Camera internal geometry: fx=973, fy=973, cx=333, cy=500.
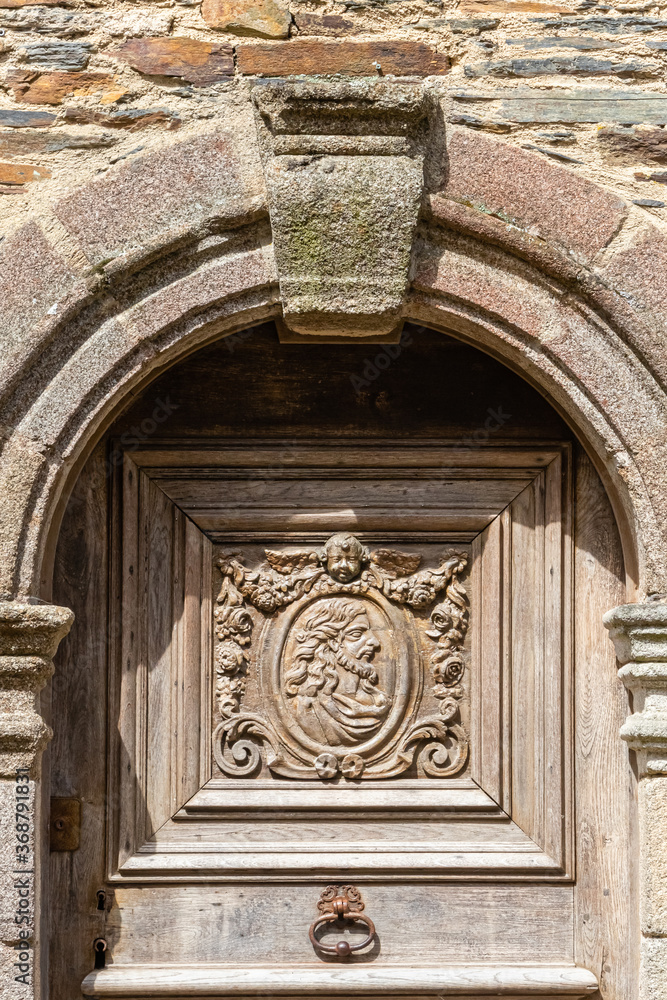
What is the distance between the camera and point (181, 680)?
93.7 inches

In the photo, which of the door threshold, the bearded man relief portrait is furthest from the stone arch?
the door threshold

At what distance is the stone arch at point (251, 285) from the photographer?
2068 millimetres

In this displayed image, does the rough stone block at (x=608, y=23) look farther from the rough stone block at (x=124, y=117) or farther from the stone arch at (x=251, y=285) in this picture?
the rough stone block at (x=124, y=117)

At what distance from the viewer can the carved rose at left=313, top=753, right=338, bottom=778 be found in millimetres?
2363

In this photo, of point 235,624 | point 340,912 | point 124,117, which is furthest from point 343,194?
point 340,912

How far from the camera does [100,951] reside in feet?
7.57

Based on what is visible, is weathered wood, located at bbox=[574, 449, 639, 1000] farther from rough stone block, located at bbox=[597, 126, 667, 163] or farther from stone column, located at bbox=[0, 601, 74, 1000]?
stone column, located at bbox=[0, 601, 74, 1000]

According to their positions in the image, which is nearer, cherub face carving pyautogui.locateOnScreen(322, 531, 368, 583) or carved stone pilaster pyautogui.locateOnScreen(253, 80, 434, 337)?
carved stone pilaster pyautogui.locateOnScreen(253, 80, 434, 337)

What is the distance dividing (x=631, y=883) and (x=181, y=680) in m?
1.17

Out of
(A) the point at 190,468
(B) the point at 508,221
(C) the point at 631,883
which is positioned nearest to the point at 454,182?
(B) the point at 508,221

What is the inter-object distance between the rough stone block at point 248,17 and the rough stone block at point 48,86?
0.29 m

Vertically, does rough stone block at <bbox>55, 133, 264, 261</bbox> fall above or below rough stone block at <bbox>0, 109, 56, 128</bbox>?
below

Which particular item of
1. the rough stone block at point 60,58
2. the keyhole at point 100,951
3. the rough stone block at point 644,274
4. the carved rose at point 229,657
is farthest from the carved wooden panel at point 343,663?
the rough stone block at point 60,58

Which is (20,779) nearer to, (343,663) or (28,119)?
(343,663)
